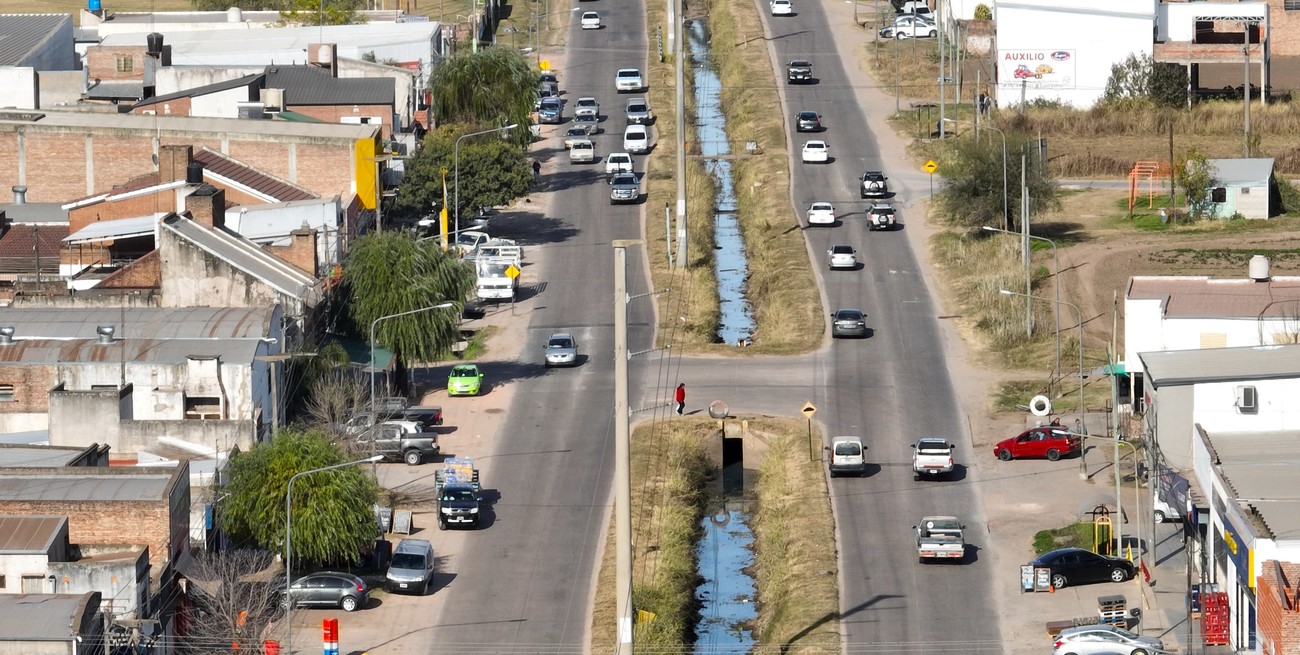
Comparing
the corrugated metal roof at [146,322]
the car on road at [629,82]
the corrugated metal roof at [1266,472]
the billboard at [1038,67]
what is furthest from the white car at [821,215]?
the corrugated metal roof at [1266,472]

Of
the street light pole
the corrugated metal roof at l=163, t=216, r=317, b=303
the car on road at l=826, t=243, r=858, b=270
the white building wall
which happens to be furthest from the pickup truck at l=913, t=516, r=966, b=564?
the white building wall

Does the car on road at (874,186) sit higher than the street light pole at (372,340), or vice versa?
the car on road at (874,186)

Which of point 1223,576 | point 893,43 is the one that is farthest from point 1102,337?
point 893,43

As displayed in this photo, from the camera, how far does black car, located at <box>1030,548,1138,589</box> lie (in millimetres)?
57500

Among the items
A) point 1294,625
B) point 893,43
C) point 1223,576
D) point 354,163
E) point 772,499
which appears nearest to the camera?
point 1294,625

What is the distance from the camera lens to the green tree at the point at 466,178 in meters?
102

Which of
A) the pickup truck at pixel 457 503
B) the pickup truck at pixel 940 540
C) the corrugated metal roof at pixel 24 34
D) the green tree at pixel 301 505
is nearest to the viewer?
the green tree at pixel 301 505

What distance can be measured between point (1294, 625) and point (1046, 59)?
7801 centimetres

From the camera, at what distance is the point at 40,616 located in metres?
45.5

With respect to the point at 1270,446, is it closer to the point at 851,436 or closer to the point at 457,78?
the point at 851,436

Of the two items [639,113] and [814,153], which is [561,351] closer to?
[814,153]

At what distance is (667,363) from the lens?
82.4 meters

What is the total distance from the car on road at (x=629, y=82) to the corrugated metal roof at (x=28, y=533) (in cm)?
8862

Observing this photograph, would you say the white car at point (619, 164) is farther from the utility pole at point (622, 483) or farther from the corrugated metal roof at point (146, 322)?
the utility pole at point (622, 483)
